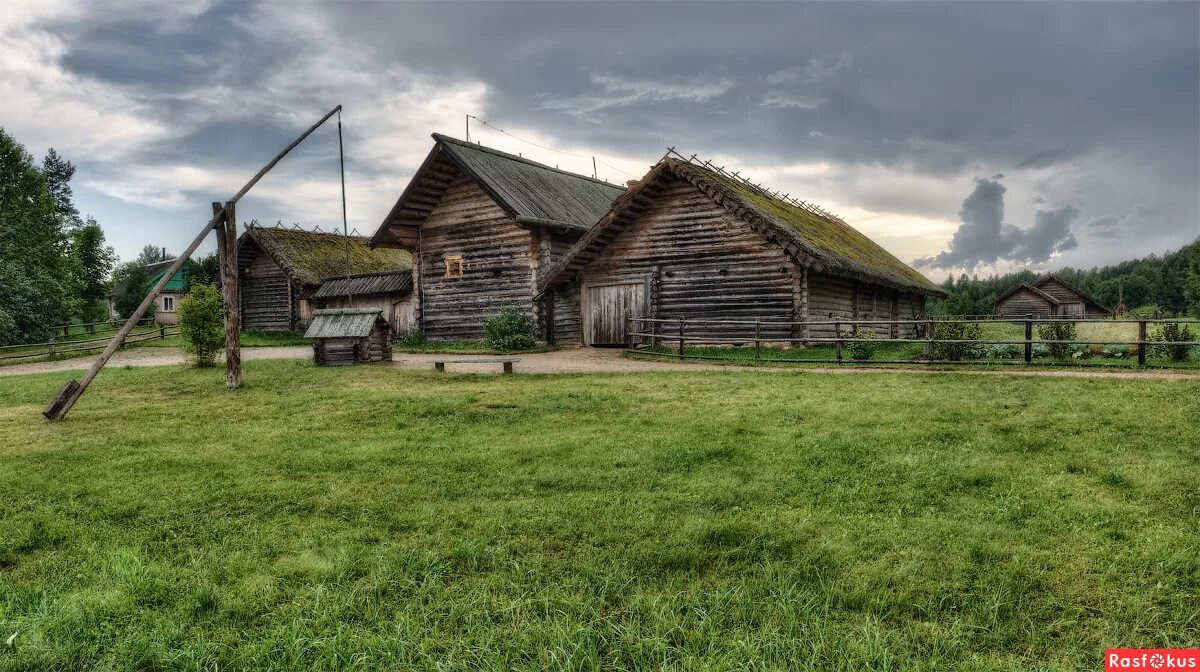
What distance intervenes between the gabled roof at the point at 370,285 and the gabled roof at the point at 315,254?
71.4 inches

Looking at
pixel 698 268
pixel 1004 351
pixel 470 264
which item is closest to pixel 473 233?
pixel 470 264

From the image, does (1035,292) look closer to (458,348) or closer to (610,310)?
(610,310)

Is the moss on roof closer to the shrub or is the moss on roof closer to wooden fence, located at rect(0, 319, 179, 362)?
the shrub

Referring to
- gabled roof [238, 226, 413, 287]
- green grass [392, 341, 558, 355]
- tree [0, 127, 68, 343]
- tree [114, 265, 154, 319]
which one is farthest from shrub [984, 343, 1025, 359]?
tree [114, 265, 154, 319]

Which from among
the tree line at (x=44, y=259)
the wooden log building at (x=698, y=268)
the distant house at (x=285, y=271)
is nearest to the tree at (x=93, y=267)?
the tree line at (x=44, y=259)

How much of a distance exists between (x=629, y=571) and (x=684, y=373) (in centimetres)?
984

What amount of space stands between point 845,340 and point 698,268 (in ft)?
21.1

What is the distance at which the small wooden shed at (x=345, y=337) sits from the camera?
16.6 m

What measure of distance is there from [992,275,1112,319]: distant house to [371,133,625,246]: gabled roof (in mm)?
48356

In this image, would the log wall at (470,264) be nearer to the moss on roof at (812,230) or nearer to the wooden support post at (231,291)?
the moss on roof at (812,230)

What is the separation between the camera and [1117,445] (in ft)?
23.4

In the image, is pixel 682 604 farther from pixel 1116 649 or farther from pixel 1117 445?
pixel 1117 445

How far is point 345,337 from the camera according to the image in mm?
16562

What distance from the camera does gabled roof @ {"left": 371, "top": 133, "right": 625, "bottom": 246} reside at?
23.9 metres
